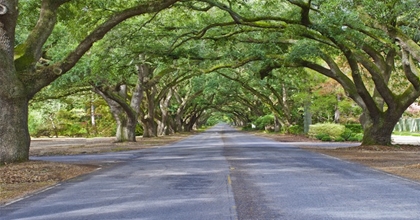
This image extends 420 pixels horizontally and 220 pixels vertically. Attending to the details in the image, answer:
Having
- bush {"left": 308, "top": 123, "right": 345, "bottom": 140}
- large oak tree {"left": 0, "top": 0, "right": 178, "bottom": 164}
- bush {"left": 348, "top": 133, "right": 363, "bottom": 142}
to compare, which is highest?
large oak tree {"left": 0, "top": 0, "right": 178, "bottom": 164}

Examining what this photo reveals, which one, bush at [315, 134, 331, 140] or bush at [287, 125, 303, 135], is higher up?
bush at [287, 125, 303, 135]

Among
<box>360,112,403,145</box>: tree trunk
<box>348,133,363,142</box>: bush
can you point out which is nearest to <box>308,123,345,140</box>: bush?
<box>348,133,363,142</box>: bush

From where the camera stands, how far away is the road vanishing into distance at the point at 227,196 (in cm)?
689

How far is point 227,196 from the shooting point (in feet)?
27.6

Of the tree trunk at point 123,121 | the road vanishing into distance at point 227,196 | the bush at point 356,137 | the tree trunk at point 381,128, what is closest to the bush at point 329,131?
the bush at point 356,137

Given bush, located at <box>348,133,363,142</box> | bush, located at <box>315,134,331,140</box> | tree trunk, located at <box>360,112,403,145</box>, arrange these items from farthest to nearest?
bush, located at <box>315,134,331,140</box> → bush, located at <box>348,133,363,142</box> → tree trunk, located at <box>360,112,403,145</box>

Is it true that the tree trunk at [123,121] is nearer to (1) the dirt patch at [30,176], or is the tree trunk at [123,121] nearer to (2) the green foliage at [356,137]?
(2) the green foliage at [356,137]

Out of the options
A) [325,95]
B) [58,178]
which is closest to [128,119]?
[325,95]

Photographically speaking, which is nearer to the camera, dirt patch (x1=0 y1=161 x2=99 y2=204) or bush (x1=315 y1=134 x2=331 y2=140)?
dirt patch (x1=0 y1=161 x2=99 y2=204)

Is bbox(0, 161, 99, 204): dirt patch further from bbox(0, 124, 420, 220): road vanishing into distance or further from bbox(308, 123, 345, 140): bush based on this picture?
bbox(308, 123, 345, 140): bush

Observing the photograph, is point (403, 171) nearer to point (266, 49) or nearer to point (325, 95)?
point (266, 49)

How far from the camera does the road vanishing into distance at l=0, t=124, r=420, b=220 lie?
689 centimetres

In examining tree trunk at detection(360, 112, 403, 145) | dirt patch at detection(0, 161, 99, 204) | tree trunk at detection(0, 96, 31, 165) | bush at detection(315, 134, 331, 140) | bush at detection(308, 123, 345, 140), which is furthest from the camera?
bush at detection(315, 134, 331, 140)

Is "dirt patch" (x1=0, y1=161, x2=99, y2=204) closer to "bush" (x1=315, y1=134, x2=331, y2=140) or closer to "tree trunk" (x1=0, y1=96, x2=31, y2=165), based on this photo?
"tree trunk" (x1=0, y1=96, x2=31, y2=165)
